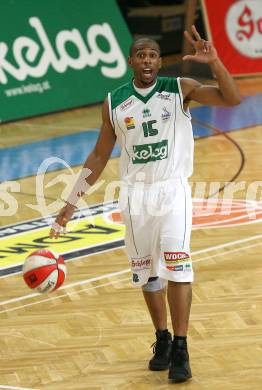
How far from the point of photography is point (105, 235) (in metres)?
11.4

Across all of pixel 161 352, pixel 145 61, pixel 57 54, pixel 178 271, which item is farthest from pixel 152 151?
pixel 57 54

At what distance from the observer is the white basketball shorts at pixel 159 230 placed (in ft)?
24.3

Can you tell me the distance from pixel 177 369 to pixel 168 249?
34.5 inches

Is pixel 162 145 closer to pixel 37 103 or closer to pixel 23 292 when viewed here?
pixel 23 292

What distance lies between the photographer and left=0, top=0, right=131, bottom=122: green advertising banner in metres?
17.2

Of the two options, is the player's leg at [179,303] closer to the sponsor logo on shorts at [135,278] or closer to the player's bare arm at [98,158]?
the sponsor logo on shorts at [135,278]

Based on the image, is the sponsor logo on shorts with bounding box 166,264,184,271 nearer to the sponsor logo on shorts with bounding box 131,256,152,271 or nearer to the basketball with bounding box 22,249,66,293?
the sponsor logo on shorts with bounding box 131,256,152,271

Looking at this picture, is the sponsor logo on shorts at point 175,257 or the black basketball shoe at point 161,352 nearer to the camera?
the sponsor logo on shorts at point 175,257

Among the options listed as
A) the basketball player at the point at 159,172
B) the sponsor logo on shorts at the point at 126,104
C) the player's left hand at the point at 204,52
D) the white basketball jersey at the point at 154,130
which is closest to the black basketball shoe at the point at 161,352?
the basketball player at the point at 159,172

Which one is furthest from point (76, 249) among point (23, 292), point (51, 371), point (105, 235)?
Answer: point (51, 371)

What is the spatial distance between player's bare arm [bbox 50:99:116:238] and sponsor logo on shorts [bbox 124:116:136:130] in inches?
7.1

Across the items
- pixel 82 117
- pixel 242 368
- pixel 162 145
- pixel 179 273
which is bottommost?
pixel 82 117

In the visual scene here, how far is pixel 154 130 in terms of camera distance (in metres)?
7.42

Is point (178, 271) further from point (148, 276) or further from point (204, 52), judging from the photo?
point (204, 52)
